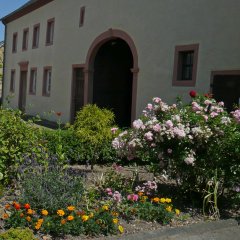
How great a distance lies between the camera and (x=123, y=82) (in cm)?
→ 1928

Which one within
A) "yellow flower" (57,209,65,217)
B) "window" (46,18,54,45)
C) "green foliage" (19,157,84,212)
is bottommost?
"yellow flower" (57,209,65,217)

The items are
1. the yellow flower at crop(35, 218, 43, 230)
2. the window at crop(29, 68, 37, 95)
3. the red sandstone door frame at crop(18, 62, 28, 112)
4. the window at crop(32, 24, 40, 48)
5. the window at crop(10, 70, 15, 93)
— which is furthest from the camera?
the window at crop(10, 70, 15, 93)

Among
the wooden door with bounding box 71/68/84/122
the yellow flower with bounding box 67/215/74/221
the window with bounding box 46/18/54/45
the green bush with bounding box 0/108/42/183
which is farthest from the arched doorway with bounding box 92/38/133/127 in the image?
the yellow flower with bounding box 67/215/74/221

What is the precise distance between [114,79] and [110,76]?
0.31m

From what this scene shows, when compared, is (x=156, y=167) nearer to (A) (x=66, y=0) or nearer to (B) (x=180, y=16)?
(B) (x=180, y=16)

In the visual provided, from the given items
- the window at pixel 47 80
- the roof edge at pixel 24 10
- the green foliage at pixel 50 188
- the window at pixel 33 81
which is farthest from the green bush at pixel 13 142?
the window at pixel 33 81

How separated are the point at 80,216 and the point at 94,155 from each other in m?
4.04

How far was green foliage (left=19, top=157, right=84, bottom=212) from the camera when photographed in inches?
198

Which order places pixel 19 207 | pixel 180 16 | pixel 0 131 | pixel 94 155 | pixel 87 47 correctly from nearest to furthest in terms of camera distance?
pixel 19 207, pixel 0 131, pixel 94 155, pixel 180 16, pixel 87 47

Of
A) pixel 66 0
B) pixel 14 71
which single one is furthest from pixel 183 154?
pixel 14 71

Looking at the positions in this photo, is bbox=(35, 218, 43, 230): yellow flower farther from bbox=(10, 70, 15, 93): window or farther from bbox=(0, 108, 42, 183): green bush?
bbox=(10, 70, 15, 93): window

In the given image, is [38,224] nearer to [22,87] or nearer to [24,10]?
[22,87]

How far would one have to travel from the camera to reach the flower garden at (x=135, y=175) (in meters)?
4.85

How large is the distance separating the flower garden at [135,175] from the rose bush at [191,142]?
13 mm
